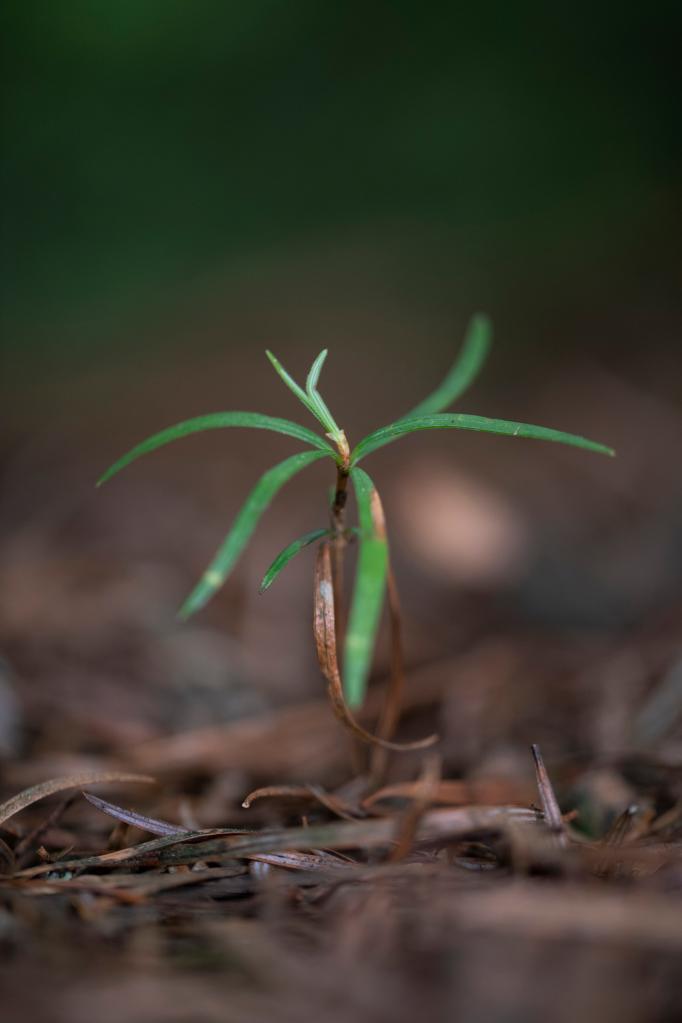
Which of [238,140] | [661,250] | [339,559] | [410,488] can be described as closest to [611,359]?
[661,250]

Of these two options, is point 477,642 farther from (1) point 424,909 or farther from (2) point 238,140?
(2) point 238,140

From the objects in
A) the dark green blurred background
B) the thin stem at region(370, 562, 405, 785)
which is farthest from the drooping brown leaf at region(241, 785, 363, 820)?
the dark green blurred background

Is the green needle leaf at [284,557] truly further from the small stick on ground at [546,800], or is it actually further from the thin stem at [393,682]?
the small stick on ground at [546,800]

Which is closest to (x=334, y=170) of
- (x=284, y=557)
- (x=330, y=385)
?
(x=330, y=385)

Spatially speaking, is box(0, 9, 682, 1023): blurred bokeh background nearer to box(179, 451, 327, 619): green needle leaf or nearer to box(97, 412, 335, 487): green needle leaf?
box(179, 451, 327, 619): green needle leaf

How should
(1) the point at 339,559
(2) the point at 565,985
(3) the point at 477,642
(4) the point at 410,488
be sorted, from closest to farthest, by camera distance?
1. (2) the point at 565,985
2. (1) the point at 339,559
3. (3) the point at 477,642
4. (4) the point at 410,488

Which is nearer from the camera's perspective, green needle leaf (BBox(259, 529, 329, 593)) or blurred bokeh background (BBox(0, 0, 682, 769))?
green needle leaf (BBox(259, 529, 329, 593))
